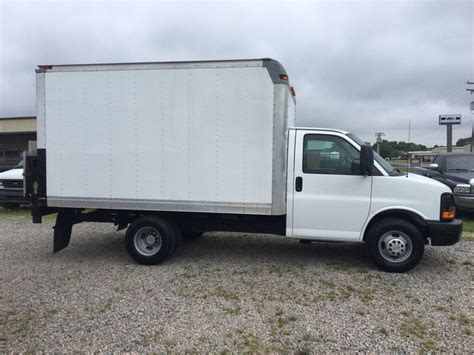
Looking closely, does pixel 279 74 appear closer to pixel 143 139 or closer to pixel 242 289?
pixel 143 139

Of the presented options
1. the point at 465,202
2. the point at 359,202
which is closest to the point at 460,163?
the point at 465,202

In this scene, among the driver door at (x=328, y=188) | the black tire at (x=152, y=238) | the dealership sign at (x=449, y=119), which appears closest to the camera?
the driver door at (x=328, y=188)

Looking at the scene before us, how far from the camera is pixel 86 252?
681 cm

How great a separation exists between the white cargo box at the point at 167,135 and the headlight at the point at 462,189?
19.0 feet

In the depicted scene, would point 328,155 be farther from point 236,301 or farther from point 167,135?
point 236,301

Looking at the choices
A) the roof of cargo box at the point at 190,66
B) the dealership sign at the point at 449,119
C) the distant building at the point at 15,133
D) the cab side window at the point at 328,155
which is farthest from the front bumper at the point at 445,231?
the dealership sign at the point at 449,119

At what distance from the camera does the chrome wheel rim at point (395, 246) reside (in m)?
5.39

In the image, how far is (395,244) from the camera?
5.41 metres

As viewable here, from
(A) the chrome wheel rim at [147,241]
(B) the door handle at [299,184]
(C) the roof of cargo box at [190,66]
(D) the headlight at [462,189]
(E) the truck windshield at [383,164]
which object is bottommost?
(A) the chrome wheel rim at [147,241]

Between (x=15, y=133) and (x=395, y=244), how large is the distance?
98.5ft

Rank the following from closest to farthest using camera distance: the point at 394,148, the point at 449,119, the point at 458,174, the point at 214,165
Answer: the point at 214,165
the point at 394,148
the point at 458,174
the point at 449,119

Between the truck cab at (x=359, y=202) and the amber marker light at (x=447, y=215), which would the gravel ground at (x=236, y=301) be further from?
the amber marker light at (x=447, y=215)

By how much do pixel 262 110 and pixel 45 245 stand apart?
200 inches

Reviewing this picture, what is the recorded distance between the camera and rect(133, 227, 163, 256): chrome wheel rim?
5887mm
